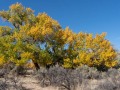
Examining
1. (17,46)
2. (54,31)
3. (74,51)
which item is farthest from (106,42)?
(17,46)

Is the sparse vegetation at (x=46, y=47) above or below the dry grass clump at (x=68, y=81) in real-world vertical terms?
above

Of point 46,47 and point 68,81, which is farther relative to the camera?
point 46,47

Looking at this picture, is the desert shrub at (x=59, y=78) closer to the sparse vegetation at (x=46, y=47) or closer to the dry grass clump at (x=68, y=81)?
the dry grass clump at (x=68, y=81)

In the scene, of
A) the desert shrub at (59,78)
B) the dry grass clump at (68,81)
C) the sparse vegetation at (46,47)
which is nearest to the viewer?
the dry grass clump at (68,81)

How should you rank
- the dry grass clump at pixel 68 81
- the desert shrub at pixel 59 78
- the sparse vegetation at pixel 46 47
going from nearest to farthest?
the dry grass clump at pixel 68 81 → the desert shrub at pixel 59 78 → the sparse vegetation at pixel 46 47

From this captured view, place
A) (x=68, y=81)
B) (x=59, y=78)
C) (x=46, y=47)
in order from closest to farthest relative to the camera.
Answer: (x=68, y=81), (x=59, y=78), (x=46, y=47)

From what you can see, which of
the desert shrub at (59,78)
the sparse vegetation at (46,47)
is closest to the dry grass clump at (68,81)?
the desert shrub at (59,78)

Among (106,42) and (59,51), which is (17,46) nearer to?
(59,51)

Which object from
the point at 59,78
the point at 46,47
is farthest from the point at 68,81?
the point at 46,47

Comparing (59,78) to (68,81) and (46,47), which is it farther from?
(46,47)

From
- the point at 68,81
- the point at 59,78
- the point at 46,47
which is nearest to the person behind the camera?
the point at 68,81

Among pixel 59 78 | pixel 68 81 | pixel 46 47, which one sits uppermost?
pixel 46 47

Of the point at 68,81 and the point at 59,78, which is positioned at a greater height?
the point at 59,78

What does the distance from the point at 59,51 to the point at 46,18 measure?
3916 millimetres
